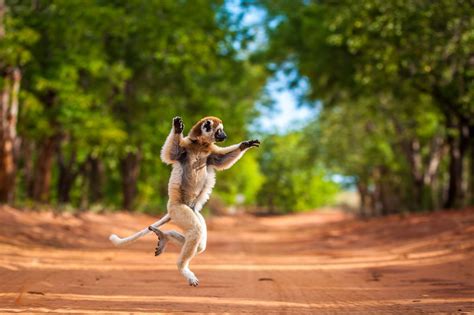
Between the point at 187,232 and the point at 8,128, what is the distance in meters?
12.8

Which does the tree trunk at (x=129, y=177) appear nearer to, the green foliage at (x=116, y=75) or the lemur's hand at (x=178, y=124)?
the green foliage at (x=116, y=75)

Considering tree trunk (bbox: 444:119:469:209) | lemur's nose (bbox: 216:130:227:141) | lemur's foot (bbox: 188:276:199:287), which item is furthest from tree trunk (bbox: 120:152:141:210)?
lemur's foot (bbox: 188:276:199:287)

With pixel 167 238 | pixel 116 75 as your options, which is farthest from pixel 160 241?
pixel 116 75

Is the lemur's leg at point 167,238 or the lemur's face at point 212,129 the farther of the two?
the lemur's leg at point 167,238

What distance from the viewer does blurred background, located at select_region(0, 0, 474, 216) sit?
64.6 ft

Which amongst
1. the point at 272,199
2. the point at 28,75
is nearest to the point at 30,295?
the point at 28,75

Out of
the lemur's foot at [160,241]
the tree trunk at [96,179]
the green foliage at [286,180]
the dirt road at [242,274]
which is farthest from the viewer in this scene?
the green foliage at [286,180]

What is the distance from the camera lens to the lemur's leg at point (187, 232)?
772 centimetres

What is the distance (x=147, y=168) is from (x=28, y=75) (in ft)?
58.1

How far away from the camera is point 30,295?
7.79m

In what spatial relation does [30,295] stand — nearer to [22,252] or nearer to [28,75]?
[22,252]

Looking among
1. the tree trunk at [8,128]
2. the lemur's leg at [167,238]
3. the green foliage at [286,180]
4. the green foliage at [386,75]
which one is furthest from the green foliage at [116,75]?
the green foliage at [286,180]

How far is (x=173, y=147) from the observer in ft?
25.9

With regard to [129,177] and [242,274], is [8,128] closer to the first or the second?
[242,274]
